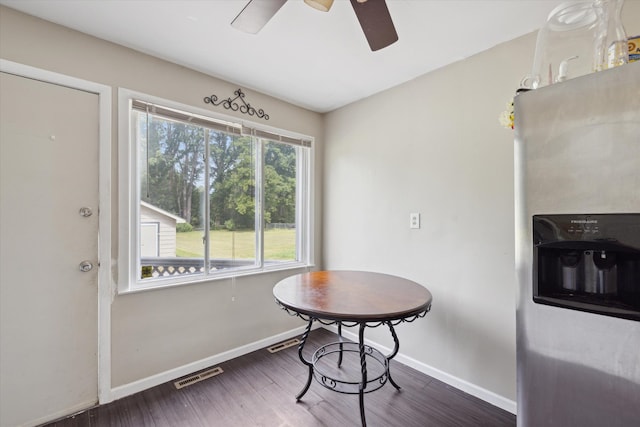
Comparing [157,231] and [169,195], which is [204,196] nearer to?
[169,195]

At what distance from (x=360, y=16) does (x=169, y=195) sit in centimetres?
180

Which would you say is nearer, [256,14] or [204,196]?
[256,14]

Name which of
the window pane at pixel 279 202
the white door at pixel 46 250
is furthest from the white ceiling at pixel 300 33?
the window pane at pixel 279 202

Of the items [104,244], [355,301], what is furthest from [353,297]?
[104,244]

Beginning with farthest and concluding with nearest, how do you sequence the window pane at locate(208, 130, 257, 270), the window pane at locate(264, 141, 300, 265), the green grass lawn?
the window pane at locate(264, 141, 300, 265) → the window pane at locate(208, 130, 257, 270) → the green grass lawn

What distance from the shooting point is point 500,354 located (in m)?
1.85

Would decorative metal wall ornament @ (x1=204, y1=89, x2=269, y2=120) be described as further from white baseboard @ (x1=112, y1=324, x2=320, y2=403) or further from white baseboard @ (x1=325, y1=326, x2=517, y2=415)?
white baseboard @ (x1=325, y1=326, x2=517, y2=415)

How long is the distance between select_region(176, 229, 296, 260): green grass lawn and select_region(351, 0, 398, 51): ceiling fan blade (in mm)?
1886

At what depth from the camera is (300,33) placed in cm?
179

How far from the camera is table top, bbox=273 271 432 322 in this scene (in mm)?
1408

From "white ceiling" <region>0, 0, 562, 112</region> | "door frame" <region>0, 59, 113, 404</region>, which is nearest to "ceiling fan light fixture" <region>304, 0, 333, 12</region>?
"white ceiling" <region>0, 0, 562, 112</region>

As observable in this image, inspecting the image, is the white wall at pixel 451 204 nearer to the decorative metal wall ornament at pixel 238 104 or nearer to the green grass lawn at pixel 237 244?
the green grass lawn at pixel 237 244

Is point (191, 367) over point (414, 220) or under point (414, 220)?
under

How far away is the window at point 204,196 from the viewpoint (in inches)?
80.2
